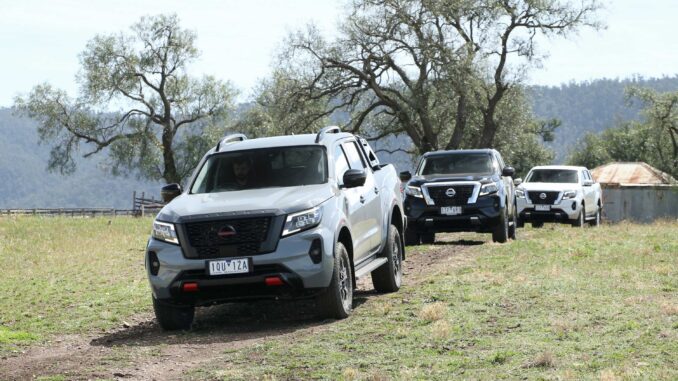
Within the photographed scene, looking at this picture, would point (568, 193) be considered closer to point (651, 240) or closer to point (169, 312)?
point (651, 240)

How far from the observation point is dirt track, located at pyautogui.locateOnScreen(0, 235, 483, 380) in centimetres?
813

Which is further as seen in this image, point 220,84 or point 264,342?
point 220,84

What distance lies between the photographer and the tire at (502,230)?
2052 centimetres

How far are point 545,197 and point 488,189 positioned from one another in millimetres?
8391

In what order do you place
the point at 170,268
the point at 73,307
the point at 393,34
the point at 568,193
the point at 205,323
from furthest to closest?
1. the point at 393,34
2. the point at 568,193
3. the point at 73,307
4. the point at 205,323
5. the point at 170,268

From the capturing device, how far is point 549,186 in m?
28.4

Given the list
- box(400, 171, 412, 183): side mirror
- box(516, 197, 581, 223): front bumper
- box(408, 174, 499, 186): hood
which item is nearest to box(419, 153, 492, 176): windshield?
box(408, 174, 499, 186): hood

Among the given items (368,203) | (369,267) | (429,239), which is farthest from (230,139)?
(429,239)

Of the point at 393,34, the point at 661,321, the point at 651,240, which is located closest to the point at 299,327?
the point at 661,321

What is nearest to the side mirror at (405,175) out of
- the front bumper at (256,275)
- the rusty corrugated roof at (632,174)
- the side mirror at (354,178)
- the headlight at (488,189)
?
the headlight at (488,189)

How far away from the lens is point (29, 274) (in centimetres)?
1761

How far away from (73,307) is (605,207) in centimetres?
4746

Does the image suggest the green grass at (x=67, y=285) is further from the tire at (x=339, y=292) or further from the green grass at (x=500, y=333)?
the green grass at (x=500, y=333)

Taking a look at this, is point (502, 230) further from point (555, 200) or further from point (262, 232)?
point (262, 232)
